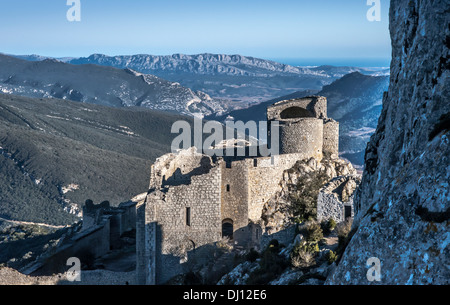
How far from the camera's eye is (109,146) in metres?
90.6

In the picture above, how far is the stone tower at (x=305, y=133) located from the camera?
23.7 m

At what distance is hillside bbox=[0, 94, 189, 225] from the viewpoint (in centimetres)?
6775

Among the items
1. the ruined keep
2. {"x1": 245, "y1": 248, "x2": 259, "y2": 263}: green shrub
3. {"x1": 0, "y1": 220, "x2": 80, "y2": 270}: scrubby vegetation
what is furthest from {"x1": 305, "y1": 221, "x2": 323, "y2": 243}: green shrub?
{"x1": 0, "y1": 220, "x2": 80, "y2": 270}: scrubby vegetation

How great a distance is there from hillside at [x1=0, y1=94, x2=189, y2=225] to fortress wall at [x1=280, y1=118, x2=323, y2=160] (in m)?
44.8

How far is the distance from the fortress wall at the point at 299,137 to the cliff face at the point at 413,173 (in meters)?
13.1

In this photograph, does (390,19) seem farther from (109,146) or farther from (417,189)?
(109,146)

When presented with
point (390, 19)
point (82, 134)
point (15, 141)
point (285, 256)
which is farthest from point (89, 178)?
point (390, 19)

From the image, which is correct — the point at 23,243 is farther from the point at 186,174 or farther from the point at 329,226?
the point at 329,226

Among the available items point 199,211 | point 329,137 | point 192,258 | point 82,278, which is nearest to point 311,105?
point 329,137

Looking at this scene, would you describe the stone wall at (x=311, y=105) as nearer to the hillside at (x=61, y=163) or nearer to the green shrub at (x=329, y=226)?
the green shrub at (x=329, y=226)

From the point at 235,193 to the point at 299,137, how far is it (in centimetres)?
475

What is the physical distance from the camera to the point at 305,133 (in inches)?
938
